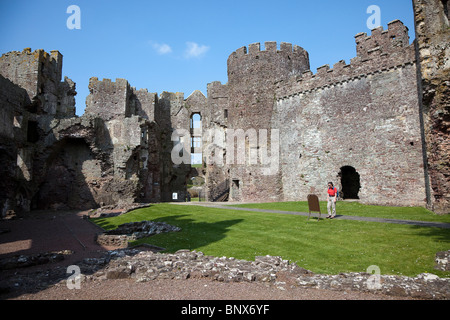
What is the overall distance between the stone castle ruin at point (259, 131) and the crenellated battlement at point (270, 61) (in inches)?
4.0

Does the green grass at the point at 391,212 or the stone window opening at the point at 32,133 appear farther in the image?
the stone window opening at the point at 32,133

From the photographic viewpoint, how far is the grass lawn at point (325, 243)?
6309mm

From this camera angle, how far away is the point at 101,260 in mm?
7203

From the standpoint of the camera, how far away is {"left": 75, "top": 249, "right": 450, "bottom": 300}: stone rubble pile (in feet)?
15.8

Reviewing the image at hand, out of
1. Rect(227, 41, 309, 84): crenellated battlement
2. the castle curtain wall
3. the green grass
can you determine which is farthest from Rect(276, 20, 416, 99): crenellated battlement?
the green grass

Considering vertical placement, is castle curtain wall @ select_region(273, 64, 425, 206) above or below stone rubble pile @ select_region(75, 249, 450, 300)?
above

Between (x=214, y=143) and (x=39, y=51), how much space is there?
19716 mm

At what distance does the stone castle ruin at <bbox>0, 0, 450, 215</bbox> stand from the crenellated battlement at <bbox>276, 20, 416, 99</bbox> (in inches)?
2.9

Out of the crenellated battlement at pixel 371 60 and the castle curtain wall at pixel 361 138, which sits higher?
the crenellated battlement at pixel 371 60

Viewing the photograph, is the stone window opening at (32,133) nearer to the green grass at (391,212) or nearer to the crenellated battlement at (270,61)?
the crenellated battlement at (270,61)

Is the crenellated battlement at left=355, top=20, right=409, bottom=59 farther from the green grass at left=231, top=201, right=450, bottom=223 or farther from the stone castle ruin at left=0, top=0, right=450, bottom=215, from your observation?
the green grass at left=231, top=201, right=450, bottom=223

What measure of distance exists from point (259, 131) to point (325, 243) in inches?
692

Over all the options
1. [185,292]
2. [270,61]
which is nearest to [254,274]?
[185,292]

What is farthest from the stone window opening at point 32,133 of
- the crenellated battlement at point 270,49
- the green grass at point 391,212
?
the green grass at point 391,212
